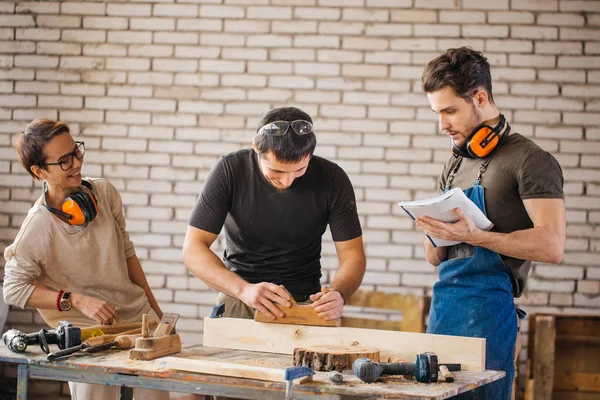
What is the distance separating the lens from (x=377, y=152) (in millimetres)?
5488

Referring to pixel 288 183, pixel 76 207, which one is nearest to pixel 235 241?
pixel 288 183

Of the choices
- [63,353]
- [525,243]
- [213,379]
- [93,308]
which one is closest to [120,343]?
[63,353]

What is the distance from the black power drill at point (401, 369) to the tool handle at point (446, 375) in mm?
36

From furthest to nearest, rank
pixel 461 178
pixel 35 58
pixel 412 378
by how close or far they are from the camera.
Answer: pixel 35 58 → pixel 461 178 → pixel 412 378

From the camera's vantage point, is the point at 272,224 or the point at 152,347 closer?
the point at 152,347

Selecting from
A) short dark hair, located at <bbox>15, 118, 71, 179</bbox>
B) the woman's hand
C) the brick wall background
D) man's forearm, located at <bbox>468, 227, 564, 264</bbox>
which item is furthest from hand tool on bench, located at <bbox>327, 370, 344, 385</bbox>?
the brick wall background

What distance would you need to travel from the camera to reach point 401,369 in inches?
104

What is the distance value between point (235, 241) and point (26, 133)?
113 centimetres

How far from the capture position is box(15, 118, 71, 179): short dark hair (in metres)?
3.73

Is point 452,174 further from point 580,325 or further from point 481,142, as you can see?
point 580,325

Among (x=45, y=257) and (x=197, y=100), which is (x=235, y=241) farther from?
(x=197, y=100)

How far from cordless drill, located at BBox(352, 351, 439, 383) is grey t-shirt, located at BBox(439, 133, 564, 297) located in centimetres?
66

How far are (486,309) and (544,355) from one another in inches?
80.3

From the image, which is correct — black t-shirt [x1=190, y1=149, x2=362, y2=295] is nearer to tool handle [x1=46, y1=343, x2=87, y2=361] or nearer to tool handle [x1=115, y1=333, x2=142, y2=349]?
tool handle [x1=115, y1=333, x2=142, y2=349]
